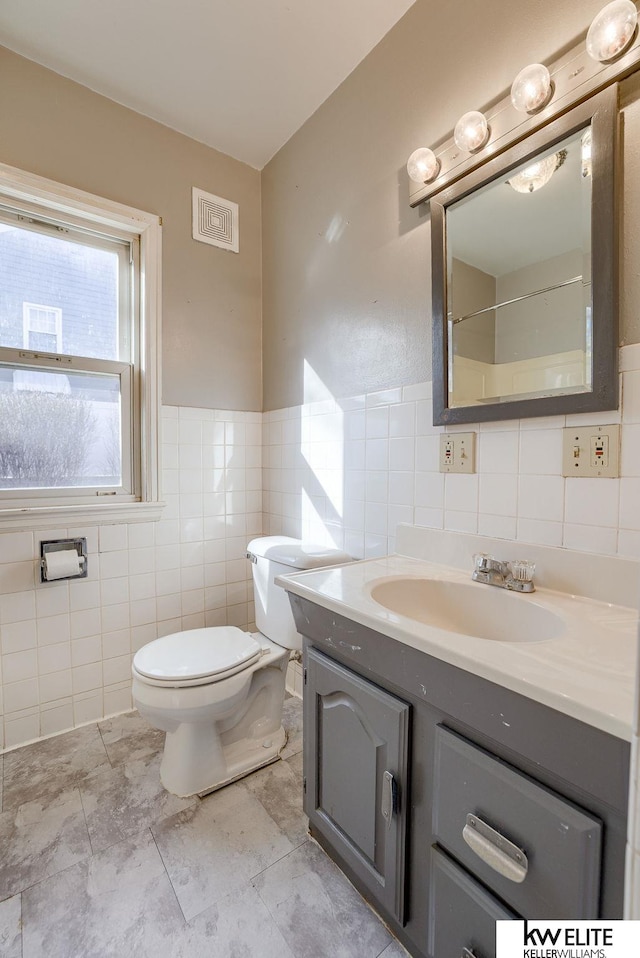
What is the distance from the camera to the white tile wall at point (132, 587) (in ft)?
5.14

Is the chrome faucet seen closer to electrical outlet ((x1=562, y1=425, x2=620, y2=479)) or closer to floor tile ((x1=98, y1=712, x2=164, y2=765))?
electrical outlet ((x1=562, y1=425, x2=620, y2=479))

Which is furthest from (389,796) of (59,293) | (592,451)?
(59,293)

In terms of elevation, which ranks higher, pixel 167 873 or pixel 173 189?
pixel 173 189

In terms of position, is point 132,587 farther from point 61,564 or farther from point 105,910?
point 105,910

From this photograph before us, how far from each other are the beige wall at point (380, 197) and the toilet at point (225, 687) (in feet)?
2.57

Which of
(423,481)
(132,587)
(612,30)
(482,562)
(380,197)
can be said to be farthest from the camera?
(132,587)

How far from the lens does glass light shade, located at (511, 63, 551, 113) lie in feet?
3.11

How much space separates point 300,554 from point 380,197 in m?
1.27

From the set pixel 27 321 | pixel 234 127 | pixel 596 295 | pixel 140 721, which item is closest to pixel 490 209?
pixel 596 295

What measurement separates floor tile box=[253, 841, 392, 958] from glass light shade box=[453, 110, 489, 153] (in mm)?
1938

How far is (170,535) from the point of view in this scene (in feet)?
6.14

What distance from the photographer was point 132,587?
70.4 inches

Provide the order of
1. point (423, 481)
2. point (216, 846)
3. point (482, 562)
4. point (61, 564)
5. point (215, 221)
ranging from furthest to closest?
point (215, 221)
point (61, 564)
point (423, 481)
point (216, 846)
point (482, 562)

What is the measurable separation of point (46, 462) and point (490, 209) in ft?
5.72
